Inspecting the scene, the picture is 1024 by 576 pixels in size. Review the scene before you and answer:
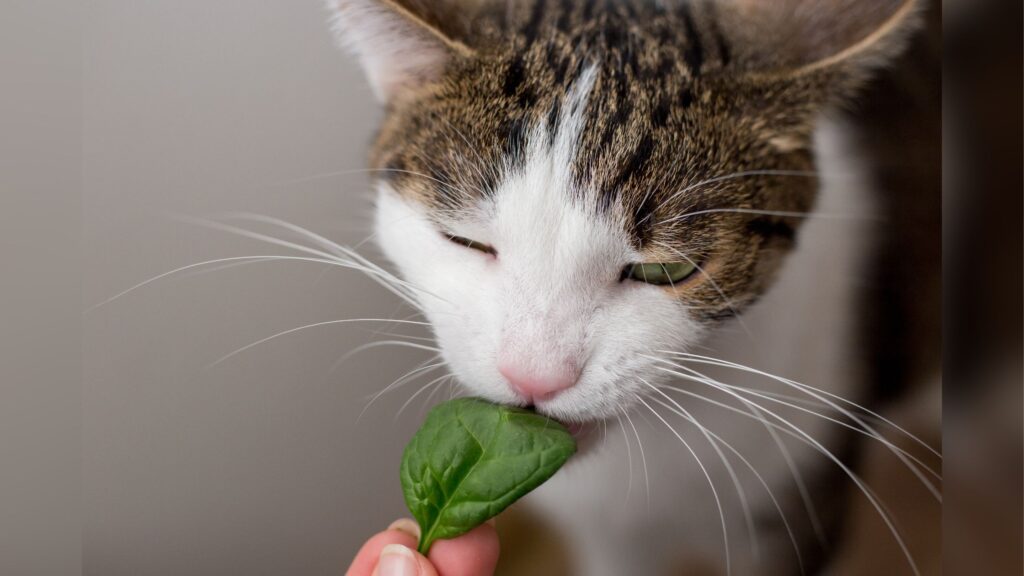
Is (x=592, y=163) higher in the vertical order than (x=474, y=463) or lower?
higher

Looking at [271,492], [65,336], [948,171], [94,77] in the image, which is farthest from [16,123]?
[948,171]

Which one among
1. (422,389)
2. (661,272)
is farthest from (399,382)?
(661,272)

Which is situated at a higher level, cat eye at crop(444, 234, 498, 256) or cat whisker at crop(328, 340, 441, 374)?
cat eye at crop(444, 234, 498, 256)

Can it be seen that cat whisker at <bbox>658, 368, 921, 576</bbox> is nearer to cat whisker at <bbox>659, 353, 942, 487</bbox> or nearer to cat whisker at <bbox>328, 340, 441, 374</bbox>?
cat whisker at <bbox>659, 353, 942, 487</bbox>

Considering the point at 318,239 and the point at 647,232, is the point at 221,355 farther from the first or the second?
the point at 647,232

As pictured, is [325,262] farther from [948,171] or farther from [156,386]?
[948,171]

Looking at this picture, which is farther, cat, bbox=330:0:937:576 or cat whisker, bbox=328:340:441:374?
cat whisker, bbox=328:340:441:374

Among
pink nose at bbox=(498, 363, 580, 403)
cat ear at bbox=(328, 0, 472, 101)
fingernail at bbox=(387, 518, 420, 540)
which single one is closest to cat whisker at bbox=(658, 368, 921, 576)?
pink nose at bbox=(498, 363, 580, 403)
